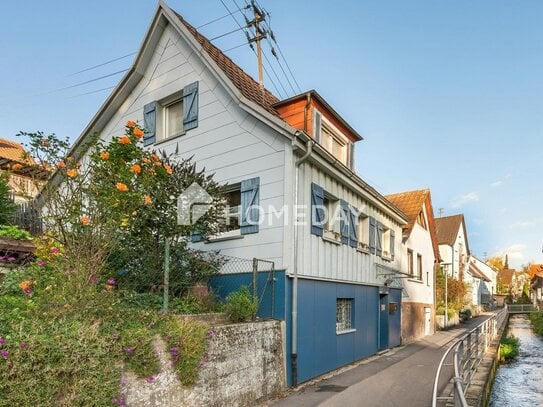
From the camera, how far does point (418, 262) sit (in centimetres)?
1997

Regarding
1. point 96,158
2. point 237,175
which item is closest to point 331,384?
point 237,175

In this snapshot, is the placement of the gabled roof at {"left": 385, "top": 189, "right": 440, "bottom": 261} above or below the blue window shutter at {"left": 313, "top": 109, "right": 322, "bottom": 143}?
below

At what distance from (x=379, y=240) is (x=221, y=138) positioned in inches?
279

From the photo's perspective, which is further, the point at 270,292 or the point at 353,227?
the point at 353,227

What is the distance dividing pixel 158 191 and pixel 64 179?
2.01 meters

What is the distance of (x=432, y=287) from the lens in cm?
2162

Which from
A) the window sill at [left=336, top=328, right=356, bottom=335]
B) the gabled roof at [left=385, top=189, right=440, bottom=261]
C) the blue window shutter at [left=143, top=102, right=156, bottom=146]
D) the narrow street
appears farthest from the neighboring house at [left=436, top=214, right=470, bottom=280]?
the blue window shutter at [left=143, top=102, right=156, bottom=146]

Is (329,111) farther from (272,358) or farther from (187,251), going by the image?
(272,358)

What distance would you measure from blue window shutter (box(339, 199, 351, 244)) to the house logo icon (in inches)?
167

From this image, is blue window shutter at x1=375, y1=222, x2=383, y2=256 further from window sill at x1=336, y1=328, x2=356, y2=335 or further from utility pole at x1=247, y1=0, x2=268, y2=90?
utility pole at x1=247, y1=0, x2=268, y2=90

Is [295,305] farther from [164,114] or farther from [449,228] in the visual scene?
[449,228]

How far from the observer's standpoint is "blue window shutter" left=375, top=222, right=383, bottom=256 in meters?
14.3

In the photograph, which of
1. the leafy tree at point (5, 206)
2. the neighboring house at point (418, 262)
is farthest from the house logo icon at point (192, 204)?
the neighboring house at point (418, 262)

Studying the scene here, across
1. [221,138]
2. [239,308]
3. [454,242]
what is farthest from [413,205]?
[454,242]
